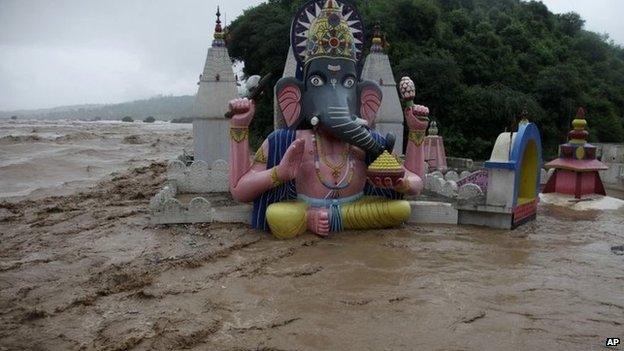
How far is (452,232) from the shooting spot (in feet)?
25.6

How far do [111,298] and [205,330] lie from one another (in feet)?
4.39

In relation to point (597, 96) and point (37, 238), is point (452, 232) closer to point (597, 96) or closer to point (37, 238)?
point (37, 238)

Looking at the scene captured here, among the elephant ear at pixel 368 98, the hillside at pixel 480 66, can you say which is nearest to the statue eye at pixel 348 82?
the elephant ear at pixel 368 98

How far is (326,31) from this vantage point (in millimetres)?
7258

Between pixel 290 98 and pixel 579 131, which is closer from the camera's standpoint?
pixel 290 98

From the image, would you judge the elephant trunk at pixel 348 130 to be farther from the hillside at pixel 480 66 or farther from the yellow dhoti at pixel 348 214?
the hillside at pixel 480 66

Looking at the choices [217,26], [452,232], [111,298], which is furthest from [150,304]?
[217,26]

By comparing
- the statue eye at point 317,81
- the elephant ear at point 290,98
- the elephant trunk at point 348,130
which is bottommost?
the elephant trunk at point 348,130

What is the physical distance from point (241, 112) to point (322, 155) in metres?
1.25

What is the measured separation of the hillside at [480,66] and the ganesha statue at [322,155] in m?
15.9

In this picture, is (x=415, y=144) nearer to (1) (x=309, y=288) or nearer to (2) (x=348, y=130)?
(2) (x=348, y=130)

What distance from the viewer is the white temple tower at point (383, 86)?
1159cm

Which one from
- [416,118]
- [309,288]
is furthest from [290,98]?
[309,288]

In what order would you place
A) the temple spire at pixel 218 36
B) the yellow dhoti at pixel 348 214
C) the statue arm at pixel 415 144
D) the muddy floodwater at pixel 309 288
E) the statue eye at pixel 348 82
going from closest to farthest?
1. the muddy floodwater at pixel 309 288
2. the yellow dhoti at pixel 348 214
3. the statue eye at pixel 348 82
4. the statue arm at pixel 415 144
5. the temple spire at pixel 218 36
